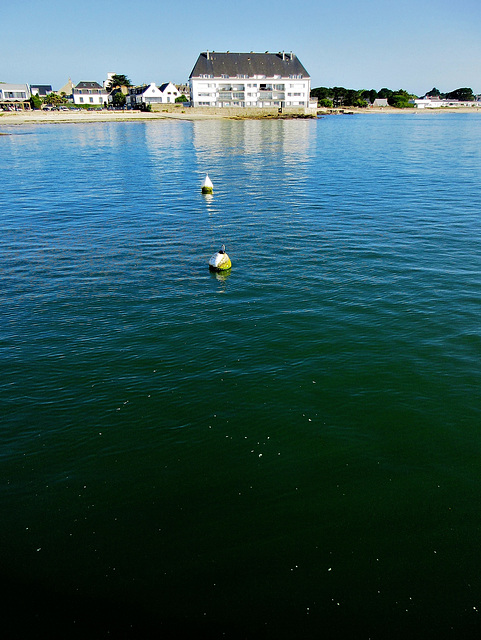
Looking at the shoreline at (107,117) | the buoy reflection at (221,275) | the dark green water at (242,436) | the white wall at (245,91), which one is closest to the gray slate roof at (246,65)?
the white wall at (245,91)

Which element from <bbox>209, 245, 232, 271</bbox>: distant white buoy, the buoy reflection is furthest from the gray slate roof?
the buoy reflection

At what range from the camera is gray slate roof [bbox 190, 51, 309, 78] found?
172375 mm

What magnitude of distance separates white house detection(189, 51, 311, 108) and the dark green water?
164 meters

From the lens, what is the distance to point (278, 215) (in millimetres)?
38656

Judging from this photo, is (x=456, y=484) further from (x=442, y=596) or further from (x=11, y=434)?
(x=11, y=434)

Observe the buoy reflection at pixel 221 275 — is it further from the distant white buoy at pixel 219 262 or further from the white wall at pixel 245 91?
the white wall at pixel 245 91

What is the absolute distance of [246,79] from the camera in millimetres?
173250

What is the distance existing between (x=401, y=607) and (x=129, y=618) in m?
5.67

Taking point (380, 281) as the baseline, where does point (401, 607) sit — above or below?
below

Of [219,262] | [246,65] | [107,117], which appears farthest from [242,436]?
[246,65]

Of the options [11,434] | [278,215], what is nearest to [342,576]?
[11,434]

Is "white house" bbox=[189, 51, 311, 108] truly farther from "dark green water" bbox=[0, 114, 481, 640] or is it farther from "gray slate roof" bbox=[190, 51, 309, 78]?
"dark green water" bbox=[0, 114, 481, 640]

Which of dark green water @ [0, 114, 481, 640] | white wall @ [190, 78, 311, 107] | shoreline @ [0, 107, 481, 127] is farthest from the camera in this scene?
white wall @ [190, 78, 311, 107]

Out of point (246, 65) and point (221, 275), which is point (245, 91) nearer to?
point (246, 65)
